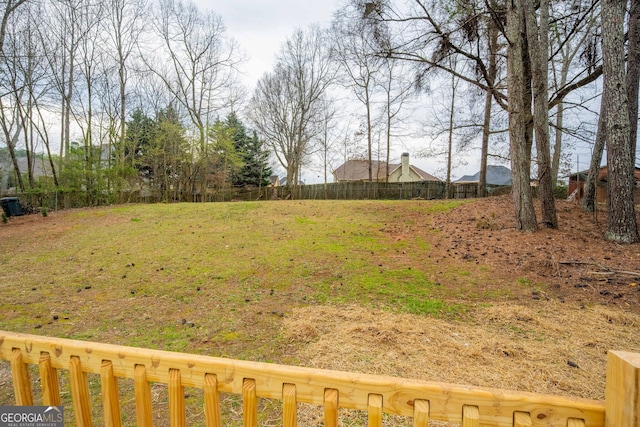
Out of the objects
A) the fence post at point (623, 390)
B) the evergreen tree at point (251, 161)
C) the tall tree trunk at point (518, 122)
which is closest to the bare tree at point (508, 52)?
the tall tree trunk at point (518, 122)

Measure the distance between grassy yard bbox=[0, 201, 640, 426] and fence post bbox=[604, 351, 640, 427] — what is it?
1532 mm

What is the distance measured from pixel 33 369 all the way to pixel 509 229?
291 inches

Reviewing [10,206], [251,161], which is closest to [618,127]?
[10,206]

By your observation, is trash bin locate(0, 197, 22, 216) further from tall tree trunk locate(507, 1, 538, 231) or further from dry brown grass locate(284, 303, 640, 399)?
tall tree trunk locate(507, 1, 538, 231)

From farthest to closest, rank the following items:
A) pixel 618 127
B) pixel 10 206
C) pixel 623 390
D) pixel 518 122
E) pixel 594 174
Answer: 1. pixel 10 206
2. pixel 594 174
3. pixel 518 122
4. pixel 618 127
5. pixel 623 390

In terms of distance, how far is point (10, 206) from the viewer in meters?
12.1

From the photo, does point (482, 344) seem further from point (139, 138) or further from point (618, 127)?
point (139, 138)

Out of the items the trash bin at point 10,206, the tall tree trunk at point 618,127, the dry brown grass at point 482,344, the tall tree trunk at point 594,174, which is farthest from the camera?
the trash bin at point 10,206

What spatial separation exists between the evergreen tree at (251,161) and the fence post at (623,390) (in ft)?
82.9

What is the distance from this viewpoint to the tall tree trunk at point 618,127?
4852mm

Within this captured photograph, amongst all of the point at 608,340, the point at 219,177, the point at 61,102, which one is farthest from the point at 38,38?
the point at 608,340

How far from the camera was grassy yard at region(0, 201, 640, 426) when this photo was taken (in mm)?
2510

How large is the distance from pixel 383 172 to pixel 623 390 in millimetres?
32069

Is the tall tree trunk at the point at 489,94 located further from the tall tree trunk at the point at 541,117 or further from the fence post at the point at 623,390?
the fence post at the point at 623,390
